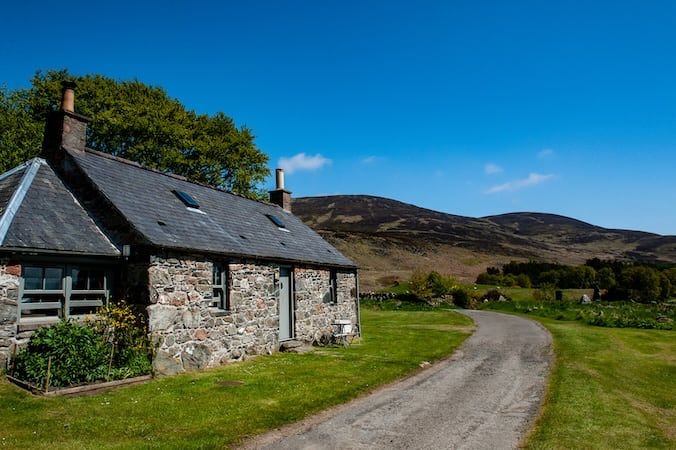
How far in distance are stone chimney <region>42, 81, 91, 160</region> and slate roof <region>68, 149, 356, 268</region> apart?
0.41 meters

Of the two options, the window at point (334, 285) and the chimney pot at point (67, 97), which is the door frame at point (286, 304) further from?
the chimney pot at point (67, 97)

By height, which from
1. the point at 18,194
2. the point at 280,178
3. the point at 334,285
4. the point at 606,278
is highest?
the point at 280,178

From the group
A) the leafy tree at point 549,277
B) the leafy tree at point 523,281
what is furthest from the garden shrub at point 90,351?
the leafy tree at point 549,277

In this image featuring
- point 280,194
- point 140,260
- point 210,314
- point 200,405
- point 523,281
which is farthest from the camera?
point 523,281

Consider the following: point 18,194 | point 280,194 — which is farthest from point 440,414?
point 280,194

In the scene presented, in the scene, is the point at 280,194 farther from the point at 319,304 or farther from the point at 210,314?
the point at 210,314

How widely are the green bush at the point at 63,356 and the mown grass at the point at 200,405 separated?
52cm

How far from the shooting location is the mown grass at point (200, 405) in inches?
277

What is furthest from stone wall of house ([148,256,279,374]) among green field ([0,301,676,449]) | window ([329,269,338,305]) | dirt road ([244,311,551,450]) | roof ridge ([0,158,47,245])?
dirt road ([244,311,551,450])

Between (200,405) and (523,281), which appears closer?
(200,405)

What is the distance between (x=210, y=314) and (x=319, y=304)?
6704 millimetres

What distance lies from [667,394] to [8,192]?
1726 centimetres

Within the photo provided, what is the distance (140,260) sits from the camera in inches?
476

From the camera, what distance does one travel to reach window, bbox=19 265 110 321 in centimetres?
1052
